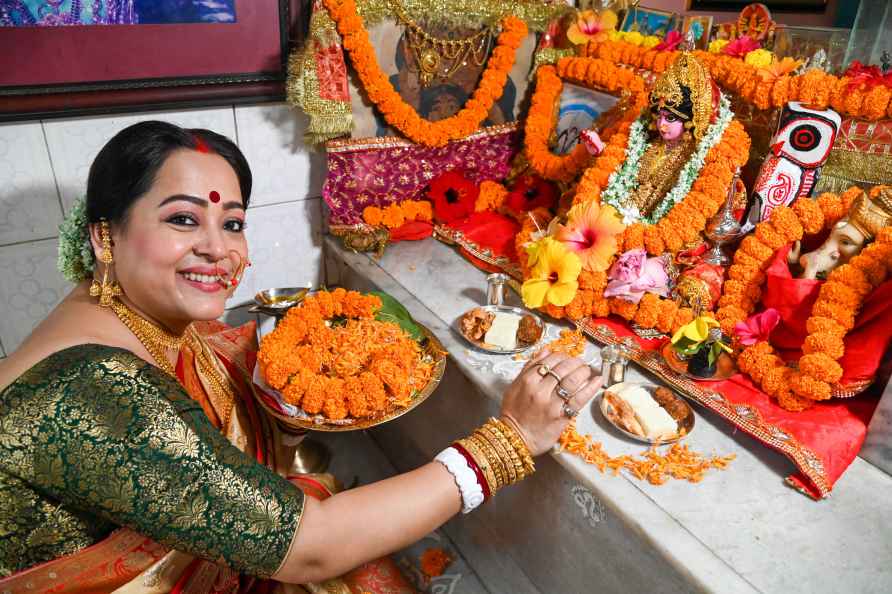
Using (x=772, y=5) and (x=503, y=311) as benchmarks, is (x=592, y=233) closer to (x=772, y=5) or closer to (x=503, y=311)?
(x=503, y=311)

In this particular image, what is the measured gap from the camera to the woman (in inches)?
42.8

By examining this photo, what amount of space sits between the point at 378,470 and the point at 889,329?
1900mm

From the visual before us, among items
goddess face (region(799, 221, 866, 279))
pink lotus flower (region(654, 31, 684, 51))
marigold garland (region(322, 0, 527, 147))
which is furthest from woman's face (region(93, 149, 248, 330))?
pink lotus flower (region(654, 31, 684, 51))

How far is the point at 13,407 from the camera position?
1.08 meters

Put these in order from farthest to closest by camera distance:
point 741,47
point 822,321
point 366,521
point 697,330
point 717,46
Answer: point 717,46, point 741,47, point 697,330, point 822,321, point 366,521

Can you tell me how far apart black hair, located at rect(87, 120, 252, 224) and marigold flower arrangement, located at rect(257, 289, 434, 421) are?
2.10 feet

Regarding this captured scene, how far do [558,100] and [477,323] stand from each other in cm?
145

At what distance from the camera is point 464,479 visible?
1408 millimetres

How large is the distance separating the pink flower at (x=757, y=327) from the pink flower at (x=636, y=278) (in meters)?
0.29

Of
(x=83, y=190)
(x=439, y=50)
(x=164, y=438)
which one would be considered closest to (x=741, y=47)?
(x=439, y=50)

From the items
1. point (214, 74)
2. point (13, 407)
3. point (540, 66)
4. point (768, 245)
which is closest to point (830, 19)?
point (540, 66)

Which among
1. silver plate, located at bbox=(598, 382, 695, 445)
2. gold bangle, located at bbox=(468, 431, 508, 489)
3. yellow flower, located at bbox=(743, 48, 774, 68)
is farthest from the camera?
yellow flower, located at bbox=(743, 48, 774, 68)

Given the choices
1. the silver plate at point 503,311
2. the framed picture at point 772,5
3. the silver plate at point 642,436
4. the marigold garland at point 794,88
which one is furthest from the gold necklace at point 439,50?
the framed picture at point 772,5

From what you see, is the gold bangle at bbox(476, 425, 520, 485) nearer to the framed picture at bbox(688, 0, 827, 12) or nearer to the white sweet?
the white sweet
